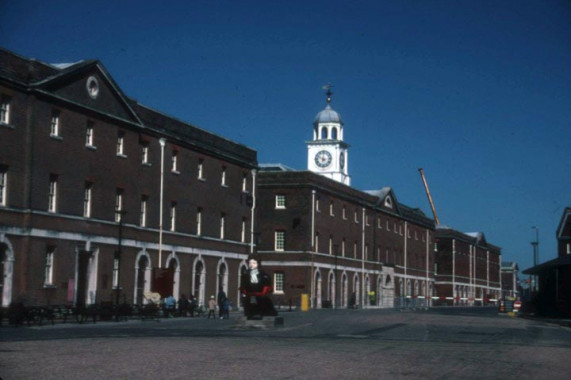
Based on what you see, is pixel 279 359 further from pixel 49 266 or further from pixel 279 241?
pixel 279 241

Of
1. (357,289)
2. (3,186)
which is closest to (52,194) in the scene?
(3,186)

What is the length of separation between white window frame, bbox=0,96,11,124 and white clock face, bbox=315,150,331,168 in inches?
3837

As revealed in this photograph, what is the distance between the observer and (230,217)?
6919cm

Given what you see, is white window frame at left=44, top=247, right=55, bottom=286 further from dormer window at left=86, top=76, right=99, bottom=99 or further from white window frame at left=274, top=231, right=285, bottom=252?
white window frame at left=274, top=231, right=285, bottom=252

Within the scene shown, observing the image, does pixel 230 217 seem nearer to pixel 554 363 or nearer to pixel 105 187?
pixel 105 187

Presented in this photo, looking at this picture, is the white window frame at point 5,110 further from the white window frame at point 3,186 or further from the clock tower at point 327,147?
the clock tower at point 327,147

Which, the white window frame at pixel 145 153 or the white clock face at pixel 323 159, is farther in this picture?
the white clock face at pixel 323 159

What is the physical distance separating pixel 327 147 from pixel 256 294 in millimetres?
107892

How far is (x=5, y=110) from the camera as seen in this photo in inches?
1751

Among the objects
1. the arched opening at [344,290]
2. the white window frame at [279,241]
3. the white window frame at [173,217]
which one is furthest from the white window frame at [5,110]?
the arched opening at [344,290]

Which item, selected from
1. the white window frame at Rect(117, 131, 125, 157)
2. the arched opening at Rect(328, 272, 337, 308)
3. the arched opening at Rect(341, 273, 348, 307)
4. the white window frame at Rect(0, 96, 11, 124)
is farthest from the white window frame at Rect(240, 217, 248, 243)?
the white window frame at Rect(0, 96, 11, 124)

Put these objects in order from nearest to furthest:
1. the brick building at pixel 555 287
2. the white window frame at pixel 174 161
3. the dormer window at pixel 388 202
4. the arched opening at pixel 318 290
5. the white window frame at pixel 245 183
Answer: the brick building at pixel 555 287, the white window frame at pixel 174 161, the white window frame at pixel 245 183, the arched opening at pixel 318 290, the dormer window at pixel 388 202

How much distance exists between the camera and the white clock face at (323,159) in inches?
5522

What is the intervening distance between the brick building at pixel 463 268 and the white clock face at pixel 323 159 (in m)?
20.5
